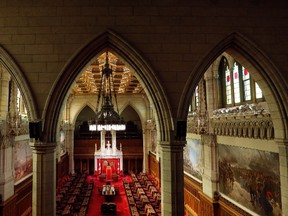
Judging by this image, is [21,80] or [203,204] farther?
[203,204]

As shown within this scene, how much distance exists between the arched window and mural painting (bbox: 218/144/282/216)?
1.62 meters

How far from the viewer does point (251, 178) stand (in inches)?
335

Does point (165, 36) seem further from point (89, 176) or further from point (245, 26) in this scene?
point (89, 176)

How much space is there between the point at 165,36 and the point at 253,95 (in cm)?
383

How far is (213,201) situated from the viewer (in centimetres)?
1070

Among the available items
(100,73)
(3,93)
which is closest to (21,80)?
(3,93)

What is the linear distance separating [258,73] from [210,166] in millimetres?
5457

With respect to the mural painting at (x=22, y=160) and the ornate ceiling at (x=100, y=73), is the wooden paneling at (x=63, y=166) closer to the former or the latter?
the ornate ceiling at (x=100, y=73)

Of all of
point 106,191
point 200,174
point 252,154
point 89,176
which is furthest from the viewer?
point 89,176

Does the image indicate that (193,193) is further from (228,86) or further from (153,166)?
(153,166)

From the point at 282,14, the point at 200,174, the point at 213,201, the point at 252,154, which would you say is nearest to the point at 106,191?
the point at 200,174

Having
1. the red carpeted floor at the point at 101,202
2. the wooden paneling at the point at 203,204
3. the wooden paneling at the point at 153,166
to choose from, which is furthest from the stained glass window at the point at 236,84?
the wooden paneling at the point at 153,166

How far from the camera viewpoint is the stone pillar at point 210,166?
1088cm

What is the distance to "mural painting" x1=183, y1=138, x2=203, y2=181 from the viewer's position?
1247 cm
